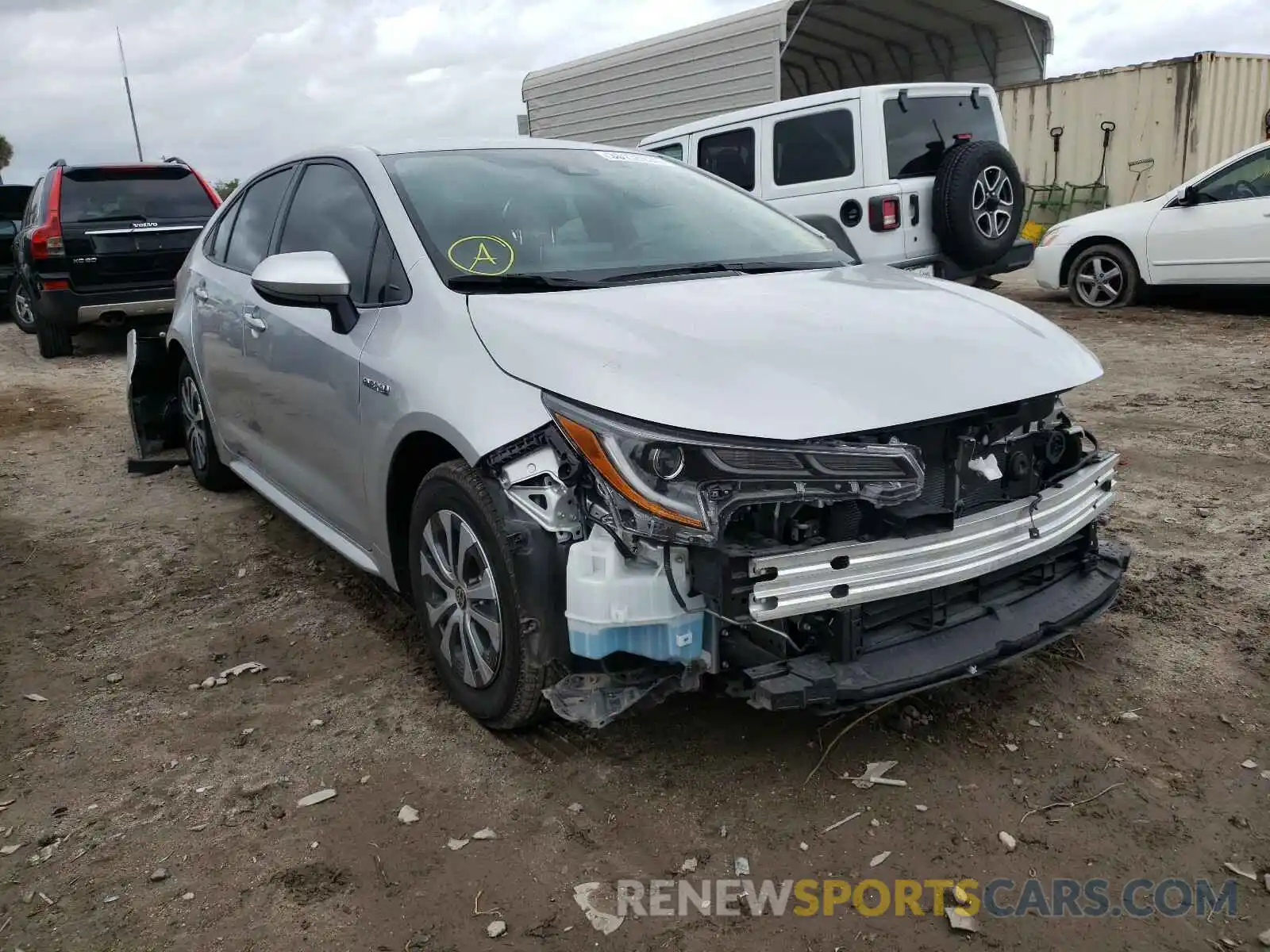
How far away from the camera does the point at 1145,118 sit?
529 inches

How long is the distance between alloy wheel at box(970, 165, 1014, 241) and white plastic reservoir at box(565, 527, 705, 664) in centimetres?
656

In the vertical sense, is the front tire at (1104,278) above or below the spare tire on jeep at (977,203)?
below

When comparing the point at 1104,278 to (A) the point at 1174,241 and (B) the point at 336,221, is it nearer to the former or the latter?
(A) the point at 1174,241

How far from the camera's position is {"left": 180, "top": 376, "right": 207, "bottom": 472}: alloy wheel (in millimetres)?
5117

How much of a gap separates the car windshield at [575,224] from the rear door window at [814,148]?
4855mm

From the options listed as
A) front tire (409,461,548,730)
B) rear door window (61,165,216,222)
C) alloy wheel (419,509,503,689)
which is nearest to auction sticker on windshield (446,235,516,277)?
front tire (409,461,548,730)

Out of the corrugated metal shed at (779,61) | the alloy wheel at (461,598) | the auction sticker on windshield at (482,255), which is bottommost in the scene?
the alloy wheel at (461,598)

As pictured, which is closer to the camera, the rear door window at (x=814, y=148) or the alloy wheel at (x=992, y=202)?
the alloy wheel at (x=992, y=202)

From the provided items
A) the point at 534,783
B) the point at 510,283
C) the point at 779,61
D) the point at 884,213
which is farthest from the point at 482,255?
the point at 779,61

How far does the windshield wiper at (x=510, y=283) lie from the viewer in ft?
9.58

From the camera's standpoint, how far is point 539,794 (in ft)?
8.54

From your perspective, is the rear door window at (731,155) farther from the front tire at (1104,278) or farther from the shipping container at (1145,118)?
the shipping container at (1145,118)

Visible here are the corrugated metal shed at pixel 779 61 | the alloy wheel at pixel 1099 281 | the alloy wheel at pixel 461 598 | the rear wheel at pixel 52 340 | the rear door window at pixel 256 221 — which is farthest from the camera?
the corrugated metal shed at pixel 779 61

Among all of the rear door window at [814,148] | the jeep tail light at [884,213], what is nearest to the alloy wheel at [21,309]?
the rear door window at [814,148]
